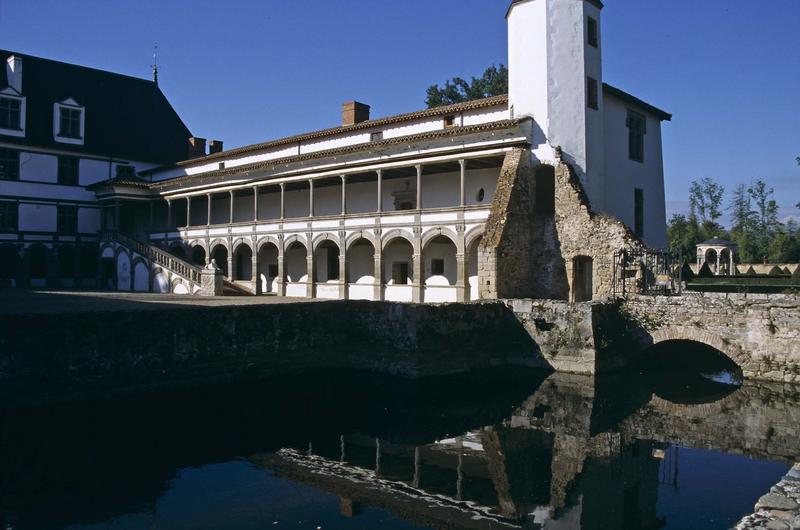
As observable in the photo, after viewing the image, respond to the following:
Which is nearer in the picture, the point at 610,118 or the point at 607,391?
the point at 607,391

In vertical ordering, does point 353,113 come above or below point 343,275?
above

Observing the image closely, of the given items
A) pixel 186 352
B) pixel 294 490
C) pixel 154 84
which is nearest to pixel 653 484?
pixel 294 490

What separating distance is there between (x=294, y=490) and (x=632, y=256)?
1520 cm

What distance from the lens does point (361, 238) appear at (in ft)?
95.6

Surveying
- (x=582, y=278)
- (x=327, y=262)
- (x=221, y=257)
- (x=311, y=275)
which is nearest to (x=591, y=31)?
(x=582, y=278)

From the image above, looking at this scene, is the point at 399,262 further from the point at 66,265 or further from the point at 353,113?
the point at 66,265

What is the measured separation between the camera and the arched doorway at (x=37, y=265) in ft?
118

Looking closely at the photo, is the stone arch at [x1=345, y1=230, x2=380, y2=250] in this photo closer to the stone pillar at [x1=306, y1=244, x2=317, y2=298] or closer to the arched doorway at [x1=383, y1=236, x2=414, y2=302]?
the arched doorway at [x1=383, y1=236, x2=414, y2=302]

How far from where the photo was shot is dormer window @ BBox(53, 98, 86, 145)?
37.3 metres

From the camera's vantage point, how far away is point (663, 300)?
19281mm

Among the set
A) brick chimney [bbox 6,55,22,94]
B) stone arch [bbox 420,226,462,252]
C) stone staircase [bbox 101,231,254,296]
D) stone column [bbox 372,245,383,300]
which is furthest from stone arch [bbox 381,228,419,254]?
brick chimney [bbox 6,55,22,94]

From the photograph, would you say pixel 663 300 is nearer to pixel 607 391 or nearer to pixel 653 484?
pixel 607 391

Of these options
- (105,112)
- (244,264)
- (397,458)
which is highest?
(105,112)

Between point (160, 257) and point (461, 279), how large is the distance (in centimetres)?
1576
